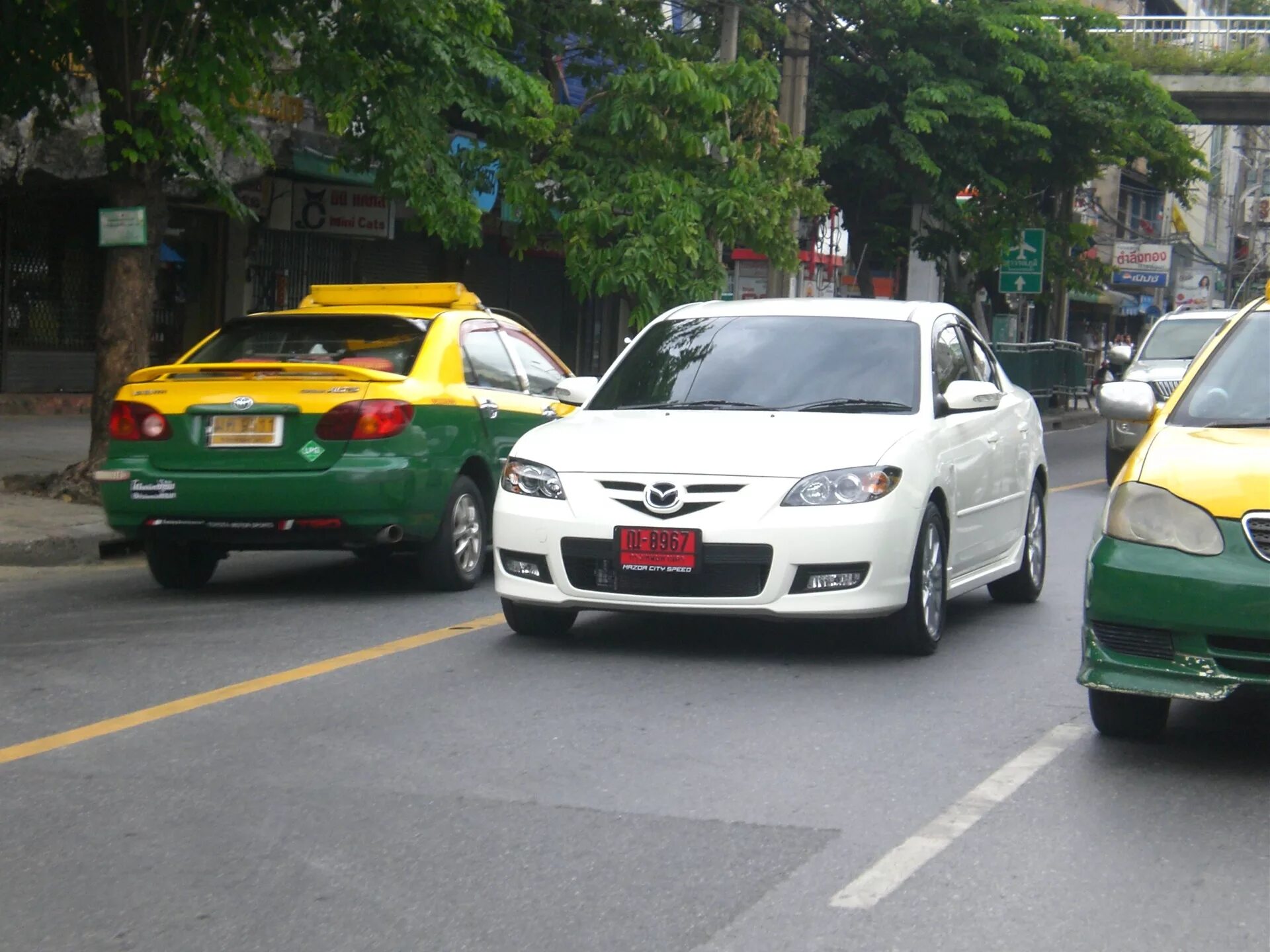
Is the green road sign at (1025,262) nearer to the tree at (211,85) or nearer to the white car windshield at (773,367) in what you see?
the tree at (211,85)

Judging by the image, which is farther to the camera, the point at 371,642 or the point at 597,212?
the point at 597,212

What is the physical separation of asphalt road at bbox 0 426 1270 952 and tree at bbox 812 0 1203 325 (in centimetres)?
2177

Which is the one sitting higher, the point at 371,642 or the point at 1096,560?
the point at 1096,560

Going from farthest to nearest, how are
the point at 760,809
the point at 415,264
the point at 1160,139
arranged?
1. the point at 1160,139
2. the point at 415,264
3. the point at 760,809

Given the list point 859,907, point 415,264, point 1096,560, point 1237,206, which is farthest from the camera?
point 1237,206

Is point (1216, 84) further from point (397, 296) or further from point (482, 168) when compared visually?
point (397, 296)

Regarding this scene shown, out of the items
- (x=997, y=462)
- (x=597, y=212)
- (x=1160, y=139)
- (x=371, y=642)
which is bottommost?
(x=371, y=642)

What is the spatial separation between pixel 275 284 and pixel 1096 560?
19759 mm

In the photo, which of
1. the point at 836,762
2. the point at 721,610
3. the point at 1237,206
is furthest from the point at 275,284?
the point at 1237,206

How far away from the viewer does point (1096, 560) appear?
5746 millimetres

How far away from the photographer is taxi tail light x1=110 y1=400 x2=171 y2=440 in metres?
9.30

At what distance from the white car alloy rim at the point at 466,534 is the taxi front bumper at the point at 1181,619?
4631 millimetres

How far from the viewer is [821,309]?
882 cm

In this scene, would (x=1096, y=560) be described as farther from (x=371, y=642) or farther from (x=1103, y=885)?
(x=371, y=642)
